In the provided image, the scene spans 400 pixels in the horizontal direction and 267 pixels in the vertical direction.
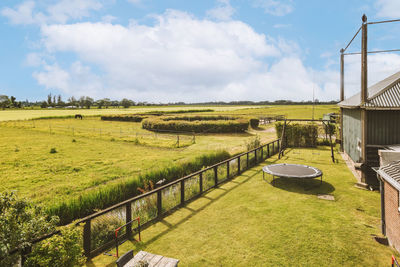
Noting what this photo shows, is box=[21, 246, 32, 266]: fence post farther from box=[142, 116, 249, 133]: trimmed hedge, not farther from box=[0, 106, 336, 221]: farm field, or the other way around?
box=[142, 116, 249, 133]: trimmed hedge

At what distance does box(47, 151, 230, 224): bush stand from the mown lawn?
13.7 feet

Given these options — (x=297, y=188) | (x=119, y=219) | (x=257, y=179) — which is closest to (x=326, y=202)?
(x=297, y=188)

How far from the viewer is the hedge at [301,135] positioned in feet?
78.9

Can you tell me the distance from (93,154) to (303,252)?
2069 cm

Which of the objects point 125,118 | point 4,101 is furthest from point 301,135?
point 4,101

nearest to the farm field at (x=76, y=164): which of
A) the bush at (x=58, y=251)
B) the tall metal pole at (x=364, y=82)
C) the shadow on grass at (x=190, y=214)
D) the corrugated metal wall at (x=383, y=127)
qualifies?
the shadow on grass at (x=190, y=214)

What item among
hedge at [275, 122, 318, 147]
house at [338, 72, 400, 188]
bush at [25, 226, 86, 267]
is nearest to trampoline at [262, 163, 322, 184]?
Result: house at [338, 72, 400, 188]

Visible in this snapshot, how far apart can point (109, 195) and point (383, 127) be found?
1429 centimetres

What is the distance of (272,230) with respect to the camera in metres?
7.75

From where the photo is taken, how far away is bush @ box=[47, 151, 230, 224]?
9.89 metres

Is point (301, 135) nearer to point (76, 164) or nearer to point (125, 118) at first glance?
point (76, 164)

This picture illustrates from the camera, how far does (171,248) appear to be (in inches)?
271

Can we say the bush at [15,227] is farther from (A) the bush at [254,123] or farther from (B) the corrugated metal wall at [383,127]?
(A) the bush at [254,123]

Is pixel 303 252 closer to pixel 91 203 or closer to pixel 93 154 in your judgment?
pixel 91 203
